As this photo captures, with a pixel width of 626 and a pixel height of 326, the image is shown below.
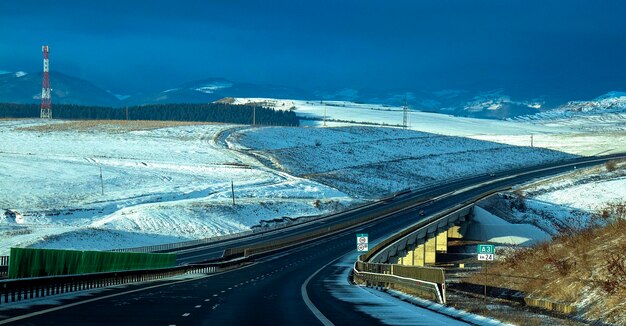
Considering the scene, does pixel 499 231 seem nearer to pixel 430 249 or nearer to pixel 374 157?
pixel 430 249

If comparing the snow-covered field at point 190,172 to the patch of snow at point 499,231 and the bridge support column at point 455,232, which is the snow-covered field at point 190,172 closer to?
the bridge support column at point 455,232

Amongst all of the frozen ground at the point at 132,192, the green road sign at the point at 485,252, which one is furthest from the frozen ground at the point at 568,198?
the green road sign at the point at 485,252

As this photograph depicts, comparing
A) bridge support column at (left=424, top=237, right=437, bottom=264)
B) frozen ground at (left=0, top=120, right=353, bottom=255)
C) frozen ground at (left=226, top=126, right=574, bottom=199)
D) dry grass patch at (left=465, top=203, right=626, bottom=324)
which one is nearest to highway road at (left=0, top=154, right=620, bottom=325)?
dry grass patch at (left=465, top=203, right=626, bottom=324)

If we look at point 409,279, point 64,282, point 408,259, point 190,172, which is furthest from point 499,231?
point 64,282

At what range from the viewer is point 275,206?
11019 centimetres

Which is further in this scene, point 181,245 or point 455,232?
point 455,232

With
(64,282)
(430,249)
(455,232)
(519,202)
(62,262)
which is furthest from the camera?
(519,202)

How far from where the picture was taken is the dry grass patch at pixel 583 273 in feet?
75.5

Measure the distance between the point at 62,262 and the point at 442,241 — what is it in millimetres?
56357

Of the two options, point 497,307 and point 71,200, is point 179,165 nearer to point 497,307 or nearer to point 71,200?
point 71,200

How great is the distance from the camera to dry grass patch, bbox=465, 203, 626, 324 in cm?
2301

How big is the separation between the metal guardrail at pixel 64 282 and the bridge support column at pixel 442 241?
114 feet

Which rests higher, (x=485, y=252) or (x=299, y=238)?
(x=485, y=252)

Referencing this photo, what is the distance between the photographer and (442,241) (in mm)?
87500
